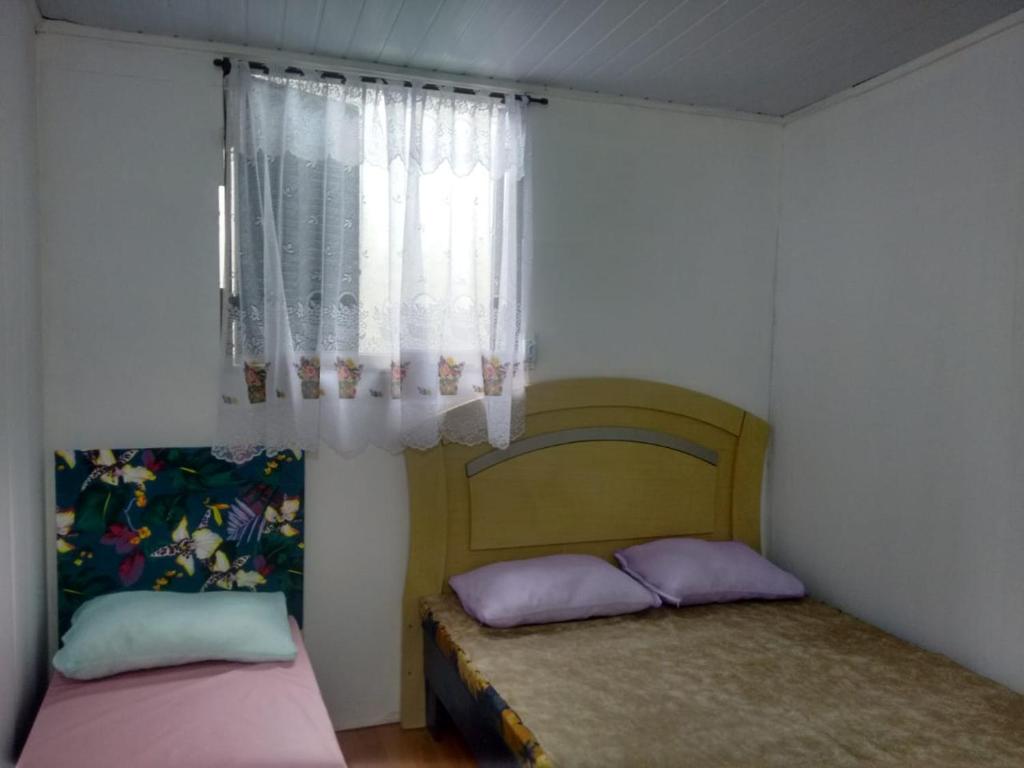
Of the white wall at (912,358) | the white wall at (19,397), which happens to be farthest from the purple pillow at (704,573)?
the white wall at (19,397)

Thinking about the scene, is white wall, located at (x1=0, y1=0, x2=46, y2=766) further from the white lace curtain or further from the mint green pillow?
the white lace curtain

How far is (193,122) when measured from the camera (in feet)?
8.79

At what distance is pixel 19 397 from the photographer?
2.19m

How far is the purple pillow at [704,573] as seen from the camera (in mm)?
2945

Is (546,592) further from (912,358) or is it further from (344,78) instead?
(344,78)

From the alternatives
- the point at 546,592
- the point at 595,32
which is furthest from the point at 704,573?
the point at 595,32

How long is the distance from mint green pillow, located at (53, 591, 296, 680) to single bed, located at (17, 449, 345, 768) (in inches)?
1.7

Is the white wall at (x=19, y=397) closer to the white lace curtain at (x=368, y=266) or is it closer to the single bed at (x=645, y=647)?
the white lace curtain at (x=368, y=266)

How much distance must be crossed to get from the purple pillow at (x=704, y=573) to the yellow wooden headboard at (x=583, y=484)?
16 cm

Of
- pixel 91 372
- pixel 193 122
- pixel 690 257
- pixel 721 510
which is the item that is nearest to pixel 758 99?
pixel 690 257

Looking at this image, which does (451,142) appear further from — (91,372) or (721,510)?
(721,510)

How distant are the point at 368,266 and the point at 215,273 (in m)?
0.51

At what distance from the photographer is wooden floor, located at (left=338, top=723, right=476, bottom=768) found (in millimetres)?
2762

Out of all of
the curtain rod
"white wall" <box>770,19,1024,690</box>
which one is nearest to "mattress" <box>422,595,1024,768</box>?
"white wall" <box>770,19,1024,690</box>
